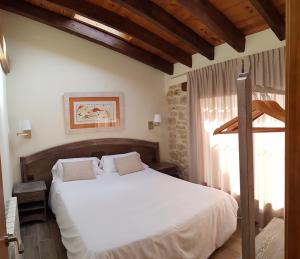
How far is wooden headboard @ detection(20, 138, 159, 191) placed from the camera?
11.4ft

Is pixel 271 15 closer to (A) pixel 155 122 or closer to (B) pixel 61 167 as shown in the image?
(A) pixel 155 122

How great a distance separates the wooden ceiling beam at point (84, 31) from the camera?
10.1 ft

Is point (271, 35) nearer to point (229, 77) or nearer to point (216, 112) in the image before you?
point (229, 77)

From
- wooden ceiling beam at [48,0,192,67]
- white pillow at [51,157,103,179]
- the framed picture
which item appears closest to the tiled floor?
white pillow at [51,157,103,179]

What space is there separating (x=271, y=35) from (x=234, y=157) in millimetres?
1541

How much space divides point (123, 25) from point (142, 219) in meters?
2.40

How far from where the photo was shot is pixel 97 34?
3.56 meters

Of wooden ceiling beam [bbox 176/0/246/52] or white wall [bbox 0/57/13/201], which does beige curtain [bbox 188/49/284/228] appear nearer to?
wooden ceiling beam [bbox 176/0/246/52]

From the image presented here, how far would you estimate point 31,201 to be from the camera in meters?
3.11

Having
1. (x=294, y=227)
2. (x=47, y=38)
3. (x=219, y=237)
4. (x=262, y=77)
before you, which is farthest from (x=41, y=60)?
(x=294, y=227)

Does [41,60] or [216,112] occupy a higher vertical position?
[41,60]

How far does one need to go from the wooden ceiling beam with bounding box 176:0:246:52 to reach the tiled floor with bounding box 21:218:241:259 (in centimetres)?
229

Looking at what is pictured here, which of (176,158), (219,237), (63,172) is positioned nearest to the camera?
(219,237)

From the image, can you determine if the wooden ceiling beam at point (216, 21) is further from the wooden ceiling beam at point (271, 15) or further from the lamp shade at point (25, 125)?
the lamp shade at point (25, 125)
